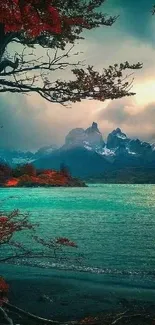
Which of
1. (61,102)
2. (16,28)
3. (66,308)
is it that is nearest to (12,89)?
(61,102)

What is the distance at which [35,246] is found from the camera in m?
32.2

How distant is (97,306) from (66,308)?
1.47 metres

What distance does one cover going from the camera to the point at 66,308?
49.8ft

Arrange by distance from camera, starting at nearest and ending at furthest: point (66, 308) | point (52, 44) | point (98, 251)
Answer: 1. point (52, 44)
2. point (66, 308)
3. point (98, 251)

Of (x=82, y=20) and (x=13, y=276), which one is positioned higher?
(x=82, y=20)

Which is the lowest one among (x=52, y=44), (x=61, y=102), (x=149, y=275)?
(x=149, y=275)

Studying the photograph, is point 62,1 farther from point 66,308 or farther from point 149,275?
point 149,275

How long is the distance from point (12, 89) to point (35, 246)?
2492cm

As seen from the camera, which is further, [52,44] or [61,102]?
[52,44]

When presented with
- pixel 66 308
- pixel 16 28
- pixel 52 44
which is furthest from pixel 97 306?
pixel 16 28

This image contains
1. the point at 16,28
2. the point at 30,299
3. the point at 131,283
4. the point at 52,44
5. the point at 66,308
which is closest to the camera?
the point at 16,28

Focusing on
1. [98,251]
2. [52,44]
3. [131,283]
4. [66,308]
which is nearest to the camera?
[52,44]

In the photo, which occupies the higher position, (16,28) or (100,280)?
(16,28)

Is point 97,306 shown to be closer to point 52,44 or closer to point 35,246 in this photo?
point 52,44
